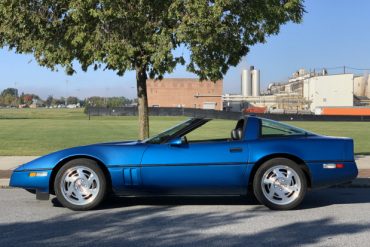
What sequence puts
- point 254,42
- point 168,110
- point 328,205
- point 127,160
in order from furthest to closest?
point 168,110
point 254,42
point 328,205
point 127,160

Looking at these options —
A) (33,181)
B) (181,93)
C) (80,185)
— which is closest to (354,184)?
(80,185)

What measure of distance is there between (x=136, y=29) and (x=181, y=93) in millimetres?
96412

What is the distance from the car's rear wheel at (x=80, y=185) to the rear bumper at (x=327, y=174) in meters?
2.79

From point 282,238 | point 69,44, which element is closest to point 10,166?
point 69,44

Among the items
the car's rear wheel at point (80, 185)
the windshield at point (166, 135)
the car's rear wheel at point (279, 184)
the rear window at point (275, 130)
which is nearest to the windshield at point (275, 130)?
the rear window at point (275, 130)

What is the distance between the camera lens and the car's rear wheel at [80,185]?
6.70m

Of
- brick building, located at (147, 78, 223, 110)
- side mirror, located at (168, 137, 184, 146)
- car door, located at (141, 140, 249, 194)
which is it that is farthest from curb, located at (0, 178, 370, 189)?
Result: brick building, located at (147, 78, 223, 110)

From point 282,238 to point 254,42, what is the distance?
709 cm

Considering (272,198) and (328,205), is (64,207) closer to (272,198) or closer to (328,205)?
(272,198)

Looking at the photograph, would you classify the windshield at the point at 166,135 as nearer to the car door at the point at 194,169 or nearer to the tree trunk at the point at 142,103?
the car door at the point at 194,169

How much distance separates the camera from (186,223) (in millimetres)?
6051

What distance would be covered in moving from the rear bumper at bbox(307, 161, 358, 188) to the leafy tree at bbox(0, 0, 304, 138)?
12.9 ft

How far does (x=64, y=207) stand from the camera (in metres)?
7.06

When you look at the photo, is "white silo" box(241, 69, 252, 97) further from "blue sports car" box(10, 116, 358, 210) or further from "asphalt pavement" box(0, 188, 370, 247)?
"blue sports car" box(10, 116, 358, 210)
